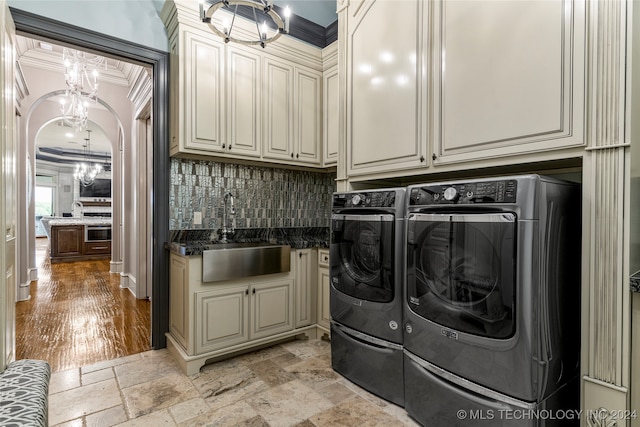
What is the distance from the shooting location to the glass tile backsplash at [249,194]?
2.87 metres

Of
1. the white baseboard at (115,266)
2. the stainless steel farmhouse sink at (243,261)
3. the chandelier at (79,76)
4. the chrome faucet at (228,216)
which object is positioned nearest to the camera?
the stainless steel farmhouse sink at (243,261)

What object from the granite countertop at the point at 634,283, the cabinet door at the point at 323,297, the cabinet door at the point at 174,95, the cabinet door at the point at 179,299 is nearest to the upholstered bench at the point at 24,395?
the cabinet door at the point at 179,299

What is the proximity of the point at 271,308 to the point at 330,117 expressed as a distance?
1798 mm

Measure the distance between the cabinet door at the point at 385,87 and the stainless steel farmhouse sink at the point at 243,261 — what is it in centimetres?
90

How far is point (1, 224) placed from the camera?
164cm

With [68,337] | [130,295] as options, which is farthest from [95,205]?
[68,337]

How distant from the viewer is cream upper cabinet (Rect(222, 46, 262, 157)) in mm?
2693

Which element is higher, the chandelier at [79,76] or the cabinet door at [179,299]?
the chandelier at [79,76]

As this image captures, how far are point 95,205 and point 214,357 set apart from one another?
459 inches

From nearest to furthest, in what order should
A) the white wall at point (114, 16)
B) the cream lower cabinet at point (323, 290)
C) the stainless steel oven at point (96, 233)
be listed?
the white wall at point (114, 16)
the cream lower cabinet at point (323, 290)
the stainless steel oven at point (96, 233)

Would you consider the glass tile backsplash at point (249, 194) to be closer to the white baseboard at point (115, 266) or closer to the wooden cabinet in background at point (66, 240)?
the white baseboard at point (115, 266)

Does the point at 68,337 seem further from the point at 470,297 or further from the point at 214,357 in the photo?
the point at 470,297

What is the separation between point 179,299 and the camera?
8.28 feet

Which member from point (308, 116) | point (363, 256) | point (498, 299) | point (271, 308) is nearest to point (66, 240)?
point (271, 308)
